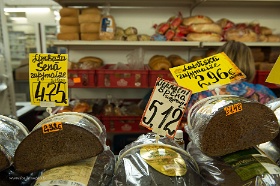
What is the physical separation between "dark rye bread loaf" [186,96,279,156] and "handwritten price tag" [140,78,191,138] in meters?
0.08

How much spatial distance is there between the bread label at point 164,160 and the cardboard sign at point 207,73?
207mm

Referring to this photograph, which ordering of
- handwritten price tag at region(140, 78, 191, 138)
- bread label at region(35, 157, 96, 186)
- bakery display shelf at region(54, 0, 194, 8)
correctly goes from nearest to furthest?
bread label at region(35, 157, 96, 186), handwritten price tag at region(140, 78, 191, 138), bakery display shelf at region(54, 0, 194, 8)

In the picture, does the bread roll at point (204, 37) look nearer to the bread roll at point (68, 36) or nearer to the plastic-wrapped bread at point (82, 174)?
the bread roll at point (68, 36)

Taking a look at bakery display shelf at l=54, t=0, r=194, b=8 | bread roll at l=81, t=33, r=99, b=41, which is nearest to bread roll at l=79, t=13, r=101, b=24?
bread roll at l=81, t=33, r=99, b=41

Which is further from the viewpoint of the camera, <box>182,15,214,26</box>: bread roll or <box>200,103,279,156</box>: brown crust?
<box>182,15,214,26</box>: bread roll

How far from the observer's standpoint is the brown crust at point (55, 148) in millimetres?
577

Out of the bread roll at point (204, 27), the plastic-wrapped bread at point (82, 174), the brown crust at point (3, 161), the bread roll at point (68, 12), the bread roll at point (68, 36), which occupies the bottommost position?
the plastic-wrapped bread at point (82, 174)

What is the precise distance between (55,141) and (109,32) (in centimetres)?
158

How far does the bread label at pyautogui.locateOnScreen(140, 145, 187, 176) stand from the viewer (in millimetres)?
563

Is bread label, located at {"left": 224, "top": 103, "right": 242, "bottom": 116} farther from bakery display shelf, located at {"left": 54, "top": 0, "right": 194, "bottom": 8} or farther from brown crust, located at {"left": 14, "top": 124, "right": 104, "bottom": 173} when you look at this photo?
bakery display shelf, located at {"left": 54, "top": 0, "right": 194, "bottom": 8}

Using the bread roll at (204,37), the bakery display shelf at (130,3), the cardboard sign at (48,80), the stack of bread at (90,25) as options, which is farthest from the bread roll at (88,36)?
the cardboard sign at (48,80)

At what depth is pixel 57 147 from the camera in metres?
0.58

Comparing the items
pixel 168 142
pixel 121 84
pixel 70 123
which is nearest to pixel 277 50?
pixel 121 84

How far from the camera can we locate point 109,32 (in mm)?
2016
